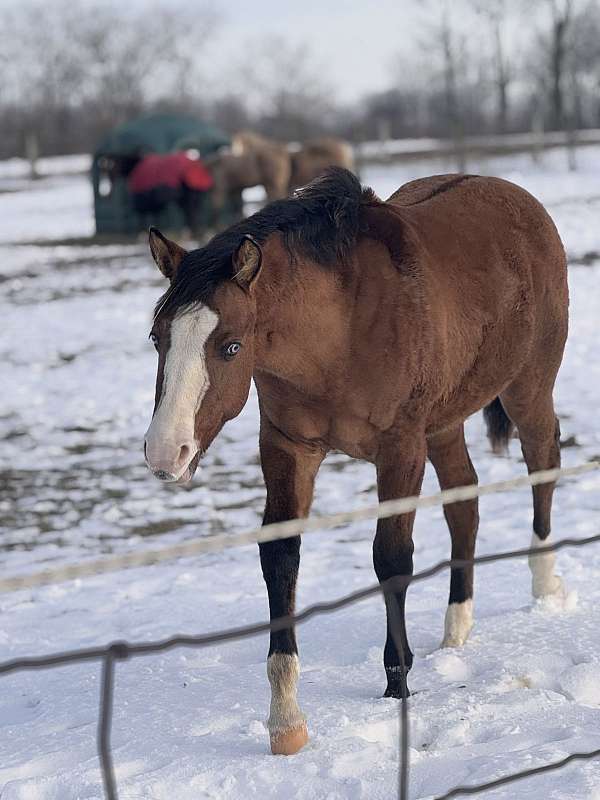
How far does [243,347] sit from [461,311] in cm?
97

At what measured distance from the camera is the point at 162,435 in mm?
2744

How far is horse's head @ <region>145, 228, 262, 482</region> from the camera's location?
276cm

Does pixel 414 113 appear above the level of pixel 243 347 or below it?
above

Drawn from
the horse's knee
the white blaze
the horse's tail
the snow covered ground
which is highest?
the white blaze

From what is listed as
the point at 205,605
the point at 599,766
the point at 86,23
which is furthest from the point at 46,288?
the point at 86,23

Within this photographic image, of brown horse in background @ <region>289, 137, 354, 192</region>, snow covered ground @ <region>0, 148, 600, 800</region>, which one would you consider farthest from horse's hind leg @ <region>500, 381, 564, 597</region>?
brown horse in background @ <region>289, 137, 354, 192</region>

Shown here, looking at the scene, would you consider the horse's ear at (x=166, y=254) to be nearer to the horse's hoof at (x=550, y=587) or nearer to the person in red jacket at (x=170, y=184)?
the horse's hoof at (x=550, y=587)

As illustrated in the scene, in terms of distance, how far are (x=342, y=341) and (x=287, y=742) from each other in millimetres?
1149

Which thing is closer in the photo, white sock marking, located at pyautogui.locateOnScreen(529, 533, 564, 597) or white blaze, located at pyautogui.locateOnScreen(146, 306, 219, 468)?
white blaze, located at pyautogui.locateOnScreen(146, 306, 219, 468)

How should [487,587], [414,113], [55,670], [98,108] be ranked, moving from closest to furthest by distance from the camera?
[55,670] → [487,587] → [98,108] → [414,113]

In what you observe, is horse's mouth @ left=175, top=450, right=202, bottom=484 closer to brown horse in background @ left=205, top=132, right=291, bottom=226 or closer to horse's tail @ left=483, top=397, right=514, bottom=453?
horse's tail @ left=483, top=397, right=514, bottom=453

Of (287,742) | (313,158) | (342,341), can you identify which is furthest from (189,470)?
(313,158)

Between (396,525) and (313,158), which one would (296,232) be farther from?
(313,158)

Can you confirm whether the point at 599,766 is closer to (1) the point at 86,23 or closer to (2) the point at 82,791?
(2) the point at 82,791
